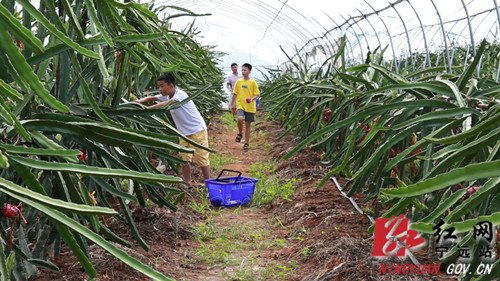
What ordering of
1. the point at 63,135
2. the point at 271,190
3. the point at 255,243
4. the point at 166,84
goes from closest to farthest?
1. the point at 63,135
2. the point at 255,243
3. the point at 166,84
4. the point at 271,190

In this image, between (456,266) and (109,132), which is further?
(456,266)

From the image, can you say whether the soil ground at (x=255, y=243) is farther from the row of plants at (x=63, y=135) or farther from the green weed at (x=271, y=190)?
the row of plants at (x=63, y=135)

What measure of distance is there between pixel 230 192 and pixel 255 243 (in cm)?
88

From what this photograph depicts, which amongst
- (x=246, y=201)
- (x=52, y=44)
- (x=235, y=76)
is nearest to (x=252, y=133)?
(x=235, y=76)

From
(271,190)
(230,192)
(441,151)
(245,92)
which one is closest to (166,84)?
(230,192)

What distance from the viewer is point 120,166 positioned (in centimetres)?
179

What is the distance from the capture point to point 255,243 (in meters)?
3.24

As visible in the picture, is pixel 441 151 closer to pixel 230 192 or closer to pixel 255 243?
pixel 255 243

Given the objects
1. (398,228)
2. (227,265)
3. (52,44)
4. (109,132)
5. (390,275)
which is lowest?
(227,265)

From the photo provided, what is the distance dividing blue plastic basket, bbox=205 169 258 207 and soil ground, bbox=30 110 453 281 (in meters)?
0.06

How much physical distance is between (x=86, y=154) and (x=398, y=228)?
1221 millimetres

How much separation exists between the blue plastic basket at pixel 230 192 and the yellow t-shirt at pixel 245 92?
3.00m

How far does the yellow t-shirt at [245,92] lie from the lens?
7082 millimetres

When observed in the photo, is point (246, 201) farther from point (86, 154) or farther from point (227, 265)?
point (86, 154)
